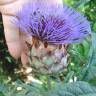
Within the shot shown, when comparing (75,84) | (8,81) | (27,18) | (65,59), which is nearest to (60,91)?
(75,84)

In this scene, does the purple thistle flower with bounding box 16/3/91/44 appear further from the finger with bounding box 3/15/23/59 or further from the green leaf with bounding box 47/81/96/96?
the green leaf with bounding box 47/81/96/96

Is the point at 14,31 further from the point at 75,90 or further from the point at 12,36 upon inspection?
the point at 75,90

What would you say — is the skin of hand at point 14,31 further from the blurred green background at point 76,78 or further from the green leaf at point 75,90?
the green leaf at point 75,90

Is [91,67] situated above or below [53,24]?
below

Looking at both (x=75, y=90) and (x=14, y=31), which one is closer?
(x=75, y=90)

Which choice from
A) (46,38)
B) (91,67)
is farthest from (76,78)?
(46,38)

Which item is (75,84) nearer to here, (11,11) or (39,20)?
(39,20)
